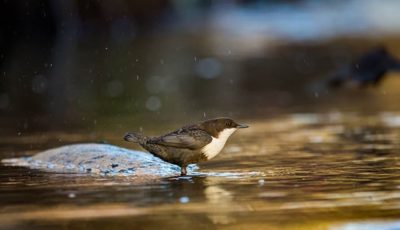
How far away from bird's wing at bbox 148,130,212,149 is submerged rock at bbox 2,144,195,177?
0.38m

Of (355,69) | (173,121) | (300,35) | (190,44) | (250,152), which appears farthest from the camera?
(300,35)

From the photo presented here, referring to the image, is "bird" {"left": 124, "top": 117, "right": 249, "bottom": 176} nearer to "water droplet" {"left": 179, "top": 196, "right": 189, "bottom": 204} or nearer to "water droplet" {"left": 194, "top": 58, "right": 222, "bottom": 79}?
"water droplet" {"left": 179, "top": 196, "right": 189, "bottom": 204}

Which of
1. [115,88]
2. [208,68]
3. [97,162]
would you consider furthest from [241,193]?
[208,68]

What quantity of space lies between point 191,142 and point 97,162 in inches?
51.9

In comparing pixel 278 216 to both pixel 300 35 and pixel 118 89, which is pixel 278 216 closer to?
pixel 118 89

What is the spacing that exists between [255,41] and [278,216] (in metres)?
30.7

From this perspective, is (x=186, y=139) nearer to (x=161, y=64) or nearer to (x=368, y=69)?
(x=368, y=69)

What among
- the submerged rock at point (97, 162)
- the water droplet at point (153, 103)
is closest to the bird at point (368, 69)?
the water droplet at point (153, 103)

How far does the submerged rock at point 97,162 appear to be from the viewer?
10398 mm

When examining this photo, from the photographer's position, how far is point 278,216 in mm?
7590

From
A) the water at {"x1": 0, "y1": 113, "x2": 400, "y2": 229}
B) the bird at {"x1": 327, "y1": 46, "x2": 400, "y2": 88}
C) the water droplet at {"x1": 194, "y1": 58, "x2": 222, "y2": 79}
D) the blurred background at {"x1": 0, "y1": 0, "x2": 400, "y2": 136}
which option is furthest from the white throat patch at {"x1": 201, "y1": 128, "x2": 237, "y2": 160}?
the water droplet at {"x1": 194, "y1": 58, "x2": 222, "y2": 79}

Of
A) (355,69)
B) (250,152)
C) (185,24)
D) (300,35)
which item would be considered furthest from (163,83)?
(185,24)

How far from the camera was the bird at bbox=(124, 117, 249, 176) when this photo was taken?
9.82 m

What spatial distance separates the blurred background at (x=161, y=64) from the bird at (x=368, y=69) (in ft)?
0.88
